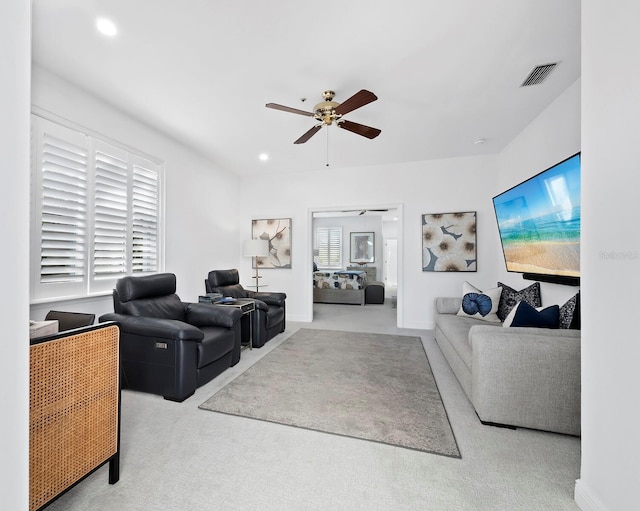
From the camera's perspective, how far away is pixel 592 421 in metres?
1.31

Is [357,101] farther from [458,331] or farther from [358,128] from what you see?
[458,331]

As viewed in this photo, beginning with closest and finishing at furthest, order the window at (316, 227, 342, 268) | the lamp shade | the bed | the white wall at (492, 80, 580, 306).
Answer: the white wall at (492, 80, 580, 306)
the lamp shade
the bed
the window at (316, 227, 342, 268)

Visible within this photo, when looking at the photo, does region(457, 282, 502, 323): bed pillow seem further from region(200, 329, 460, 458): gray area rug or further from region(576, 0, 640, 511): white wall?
region(576, 0, 640, 511): white wall

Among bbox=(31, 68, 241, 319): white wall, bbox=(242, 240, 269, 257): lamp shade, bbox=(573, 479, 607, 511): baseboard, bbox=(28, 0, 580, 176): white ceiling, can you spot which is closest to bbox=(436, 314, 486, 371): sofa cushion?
bbox=(573, 479, 607, 511): baseboard

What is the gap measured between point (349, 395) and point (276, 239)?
3.59 meters

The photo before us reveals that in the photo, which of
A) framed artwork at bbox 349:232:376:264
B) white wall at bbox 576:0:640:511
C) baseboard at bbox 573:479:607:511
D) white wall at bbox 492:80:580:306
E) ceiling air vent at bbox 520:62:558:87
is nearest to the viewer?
white wall at bbox 576:0:640:511

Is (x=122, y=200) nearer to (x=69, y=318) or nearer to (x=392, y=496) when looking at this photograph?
(x=69, y=318)

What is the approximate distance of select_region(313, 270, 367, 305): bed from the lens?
7.17 meters

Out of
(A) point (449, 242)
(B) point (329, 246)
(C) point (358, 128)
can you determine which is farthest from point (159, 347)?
(B) point (329, 246)

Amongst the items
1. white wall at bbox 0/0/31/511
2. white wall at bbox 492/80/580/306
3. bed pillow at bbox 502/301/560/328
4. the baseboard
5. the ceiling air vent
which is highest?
the ceiling air vent

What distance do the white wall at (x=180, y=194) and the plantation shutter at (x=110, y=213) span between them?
0.24m

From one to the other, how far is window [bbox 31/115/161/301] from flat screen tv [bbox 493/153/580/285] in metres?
4.26

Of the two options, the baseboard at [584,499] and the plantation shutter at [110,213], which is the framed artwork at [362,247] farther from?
the baseboard at [584,499]

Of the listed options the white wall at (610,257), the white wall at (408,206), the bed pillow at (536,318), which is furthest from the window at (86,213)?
the bed pillow at (536,318)
